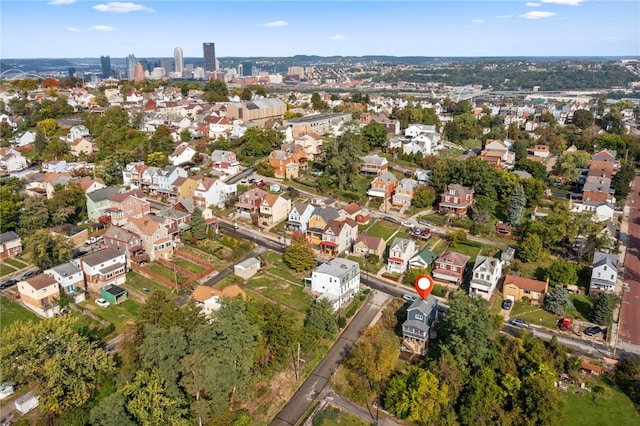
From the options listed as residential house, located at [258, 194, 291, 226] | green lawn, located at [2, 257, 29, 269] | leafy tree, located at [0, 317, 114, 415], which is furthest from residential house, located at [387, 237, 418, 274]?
green lawn, located at [2, 257, 29, 269]

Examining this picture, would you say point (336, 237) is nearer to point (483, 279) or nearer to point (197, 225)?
point (483, 279)

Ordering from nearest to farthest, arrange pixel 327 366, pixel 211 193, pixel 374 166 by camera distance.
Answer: pixel 327 366 < pixel 211 193 < pixel 374 166

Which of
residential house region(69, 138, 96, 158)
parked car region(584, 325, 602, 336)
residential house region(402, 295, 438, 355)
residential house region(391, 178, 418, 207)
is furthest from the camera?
residential house region(69, 138, 96, 158)

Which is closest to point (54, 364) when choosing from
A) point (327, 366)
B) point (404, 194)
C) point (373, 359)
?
point (327, 366)

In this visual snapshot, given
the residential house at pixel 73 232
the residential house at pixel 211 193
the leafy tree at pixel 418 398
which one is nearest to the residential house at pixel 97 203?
the residential house at pixel 73 232

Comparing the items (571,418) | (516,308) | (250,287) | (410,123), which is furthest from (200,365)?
(410,123)

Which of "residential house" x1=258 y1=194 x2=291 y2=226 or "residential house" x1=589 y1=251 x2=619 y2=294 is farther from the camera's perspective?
"residential house" x1=258 y1=194 x2=291 y2=226

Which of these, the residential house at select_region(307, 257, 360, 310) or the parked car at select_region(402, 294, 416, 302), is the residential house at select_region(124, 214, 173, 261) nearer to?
the residential house at select_region(307, 257, 360, 310)

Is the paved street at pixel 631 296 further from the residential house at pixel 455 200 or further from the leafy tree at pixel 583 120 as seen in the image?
the leafy tree at pixel 583 120
